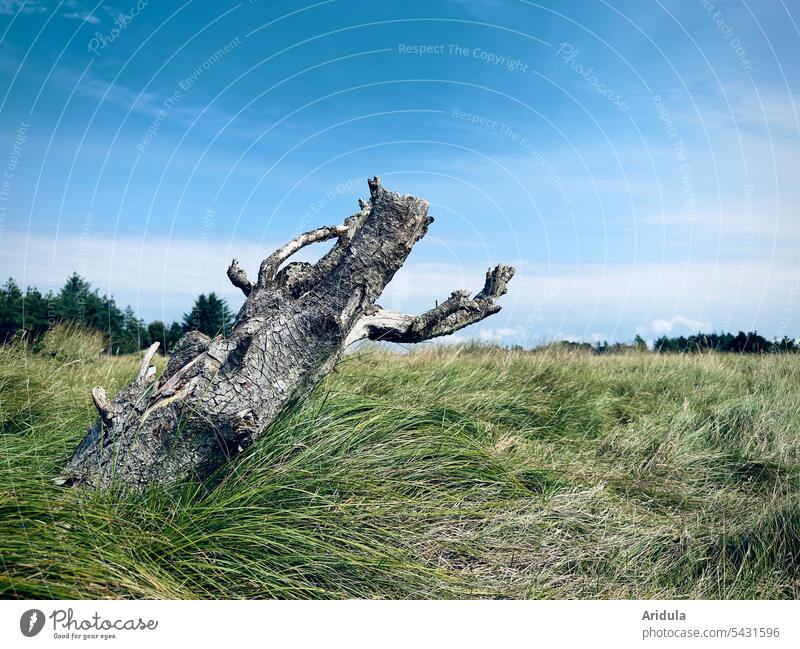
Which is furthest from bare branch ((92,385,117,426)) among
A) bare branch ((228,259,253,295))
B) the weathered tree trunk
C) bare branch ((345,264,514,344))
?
bare branch ((345,264,514,344))

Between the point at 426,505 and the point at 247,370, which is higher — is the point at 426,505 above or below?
below

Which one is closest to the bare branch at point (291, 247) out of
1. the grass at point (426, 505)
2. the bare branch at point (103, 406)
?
the grass at point (426, 505)

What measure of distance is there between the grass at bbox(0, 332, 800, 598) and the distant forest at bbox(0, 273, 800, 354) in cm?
178

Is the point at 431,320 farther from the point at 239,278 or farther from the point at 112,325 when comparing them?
the point at 112,325

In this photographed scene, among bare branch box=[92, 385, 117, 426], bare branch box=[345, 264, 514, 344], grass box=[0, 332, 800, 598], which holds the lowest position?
grass box=[0, 332, 800, 598]

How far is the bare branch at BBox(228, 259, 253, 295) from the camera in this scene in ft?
12.7

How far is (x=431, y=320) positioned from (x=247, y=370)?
58.2 inches

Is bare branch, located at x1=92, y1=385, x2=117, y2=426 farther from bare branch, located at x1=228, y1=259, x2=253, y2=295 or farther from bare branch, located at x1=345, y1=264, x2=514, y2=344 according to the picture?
bare branch, located at x1=345, y1=264, x2=514, y2=344

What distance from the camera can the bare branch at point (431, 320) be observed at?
4.10m
